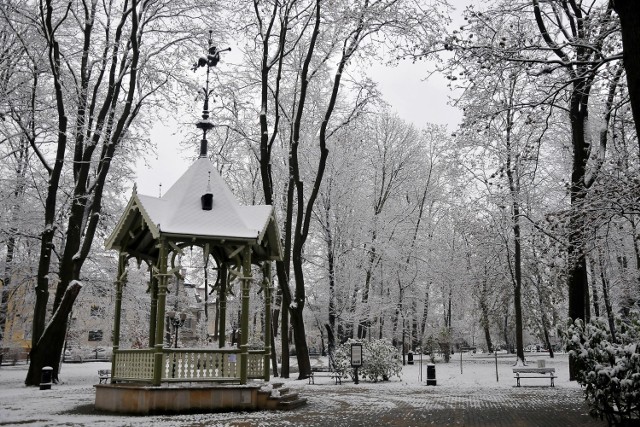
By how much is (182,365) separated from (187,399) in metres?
0.91

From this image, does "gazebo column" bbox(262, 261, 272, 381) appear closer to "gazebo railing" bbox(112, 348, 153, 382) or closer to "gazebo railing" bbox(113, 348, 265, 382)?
"gazebo railing" bbox(113, 348, 265, 382)

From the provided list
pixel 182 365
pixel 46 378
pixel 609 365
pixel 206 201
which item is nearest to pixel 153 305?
pixel 182 365

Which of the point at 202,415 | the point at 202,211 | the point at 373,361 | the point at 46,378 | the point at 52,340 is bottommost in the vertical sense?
the point at 202,415

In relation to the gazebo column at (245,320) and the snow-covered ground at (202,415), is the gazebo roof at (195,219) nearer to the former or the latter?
the gazebo column at (245,320)

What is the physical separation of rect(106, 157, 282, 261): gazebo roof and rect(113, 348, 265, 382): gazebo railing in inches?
103

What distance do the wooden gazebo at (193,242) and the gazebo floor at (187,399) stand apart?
0.30m

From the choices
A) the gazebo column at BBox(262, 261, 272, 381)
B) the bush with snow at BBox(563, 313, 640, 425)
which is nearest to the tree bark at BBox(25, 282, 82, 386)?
the gazebo column at BBox(262, 261, 272, 381)

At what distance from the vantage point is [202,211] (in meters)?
14.5

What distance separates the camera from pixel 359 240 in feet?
102

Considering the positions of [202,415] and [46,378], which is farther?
[46,378]

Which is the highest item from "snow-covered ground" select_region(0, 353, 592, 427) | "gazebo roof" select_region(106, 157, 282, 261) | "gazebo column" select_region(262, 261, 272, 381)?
"gazebo roof" select_region(106, 157, 282, 261)

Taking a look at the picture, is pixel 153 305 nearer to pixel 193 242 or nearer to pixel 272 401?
pixel 193 242

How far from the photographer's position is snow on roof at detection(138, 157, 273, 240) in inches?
553

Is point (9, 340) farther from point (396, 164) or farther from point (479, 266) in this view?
point (479, 266)
